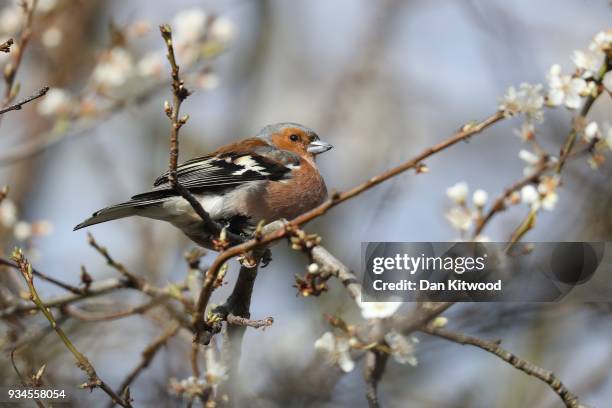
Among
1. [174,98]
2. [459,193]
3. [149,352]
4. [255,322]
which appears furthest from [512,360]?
[149,352]

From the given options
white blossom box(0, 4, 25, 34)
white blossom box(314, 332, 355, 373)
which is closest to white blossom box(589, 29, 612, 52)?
white blossom box(314, 332, 355, 373)

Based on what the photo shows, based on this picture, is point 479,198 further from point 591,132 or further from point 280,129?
point 280,129

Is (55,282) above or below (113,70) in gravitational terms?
below

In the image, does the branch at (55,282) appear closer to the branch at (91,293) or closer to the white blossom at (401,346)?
the branch at (91,293)

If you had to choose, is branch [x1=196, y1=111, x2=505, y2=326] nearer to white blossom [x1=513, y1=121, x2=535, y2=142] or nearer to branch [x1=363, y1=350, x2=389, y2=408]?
white blossom [x1=513, y1=121, x2=535, y2=142]

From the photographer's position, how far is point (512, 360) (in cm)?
259

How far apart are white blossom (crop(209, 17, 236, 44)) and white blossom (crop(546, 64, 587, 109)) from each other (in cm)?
353

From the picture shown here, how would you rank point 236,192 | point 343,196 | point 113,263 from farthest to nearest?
1. point 236,192
2. point 113,263
3. point 343,196

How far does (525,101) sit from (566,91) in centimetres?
19

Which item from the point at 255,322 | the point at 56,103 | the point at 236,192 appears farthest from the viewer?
the point at 56,103

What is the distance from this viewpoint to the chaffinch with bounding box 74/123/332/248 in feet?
14.2

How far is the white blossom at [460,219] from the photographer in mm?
2708
